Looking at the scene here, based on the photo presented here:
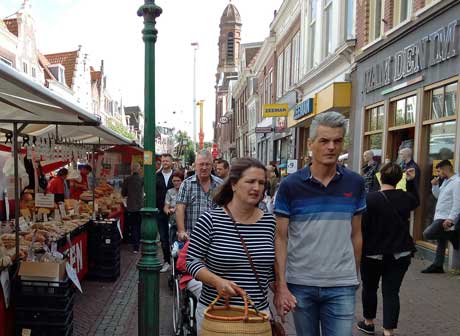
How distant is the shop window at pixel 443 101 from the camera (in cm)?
734

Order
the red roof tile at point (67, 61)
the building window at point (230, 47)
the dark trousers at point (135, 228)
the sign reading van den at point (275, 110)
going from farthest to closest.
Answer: the building window at point (230, 47)
the red roof tile at point (67, 61)
the sign reading van den at point (275, 110)
the dark trousers at point (135, 228)

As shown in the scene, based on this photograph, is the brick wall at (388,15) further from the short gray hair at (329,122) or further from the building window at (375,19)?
the short gray hair at (329,122)

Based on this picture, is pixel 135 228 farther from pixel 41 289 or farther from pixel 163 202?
pixel 41 289

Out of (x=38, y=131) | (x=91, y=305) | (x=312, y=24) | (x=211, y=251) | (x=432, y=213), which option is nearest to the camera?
(x=211, y=251)

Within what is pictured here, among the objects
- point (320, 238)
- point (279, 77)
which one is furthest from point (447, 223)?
point (279, 77)

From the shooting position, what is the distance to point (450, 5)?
23.7 feet

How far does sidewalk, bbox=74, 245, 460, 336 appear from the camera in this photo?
4607mm

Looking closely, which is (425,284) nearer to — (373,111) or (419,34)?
(419,34)

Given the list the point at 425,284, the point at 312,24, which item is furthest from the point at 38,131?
the point at 312,24

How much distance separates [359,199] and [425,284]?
14.9ft

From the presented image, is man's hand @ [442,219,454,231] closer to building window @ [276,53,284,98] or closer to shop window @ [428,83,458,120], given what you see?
shop window @ [428,83,458,120]

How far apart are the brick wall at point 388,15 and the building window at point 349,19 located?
6.49 feet

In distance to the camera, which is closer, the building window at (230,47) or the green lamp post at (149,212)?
the green lamp post at (149,212)

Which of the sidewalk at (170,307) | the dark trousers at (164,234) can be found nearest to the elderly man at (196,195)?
the sidewalk at (170,307)
